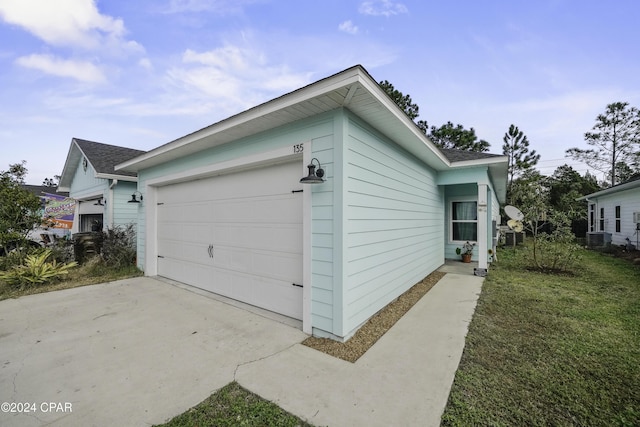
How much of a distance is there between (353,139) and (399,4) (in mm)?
4219

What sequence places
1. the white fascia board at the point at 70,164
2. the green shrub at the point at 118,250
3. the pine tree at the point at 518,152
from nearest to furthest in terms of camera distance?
the green shrub at the point at 118,250 < the white fascia board at the point at 70,164 < the pine tree at the point at 518,152

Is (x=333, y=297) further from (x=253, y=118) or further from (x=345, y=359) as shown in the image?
(x=253, y=118)

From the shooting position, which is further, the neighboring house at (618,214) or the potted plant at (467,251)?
the neighboring house at (618,214)

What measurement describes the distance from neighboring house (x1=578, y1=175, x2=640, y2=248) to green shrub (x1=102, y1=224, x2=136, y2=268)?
1664 cm

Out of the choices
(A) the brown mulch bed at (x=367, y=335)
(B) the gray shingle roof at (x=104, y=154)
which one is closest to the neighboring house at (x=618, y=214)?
(A) the brown mulch bed at (x=367, y=335)

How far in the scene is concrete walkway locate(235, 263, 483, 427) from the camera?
1.85m

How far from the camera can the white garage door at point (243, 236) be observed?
359 centimetres

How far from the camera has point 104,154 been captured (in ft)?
30.0

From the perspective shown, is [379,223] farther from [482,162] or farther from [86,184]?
[86,184]

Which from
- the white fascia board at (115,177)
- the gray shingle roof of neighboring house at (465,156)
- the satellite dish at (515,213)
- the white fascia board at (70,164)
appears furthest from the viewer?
the white fascia board at (70,164)

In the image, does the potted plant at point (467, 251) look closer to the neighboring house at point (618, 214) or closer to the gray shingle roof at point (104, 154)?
the neighboring house at point (618, 214)

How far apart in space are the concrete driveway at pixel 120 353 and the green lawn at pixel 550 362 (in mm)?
1880

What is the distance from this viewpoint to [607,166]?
22625mm

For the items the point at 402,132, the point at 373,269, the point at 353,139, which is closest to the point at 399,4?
the point at 402,132
